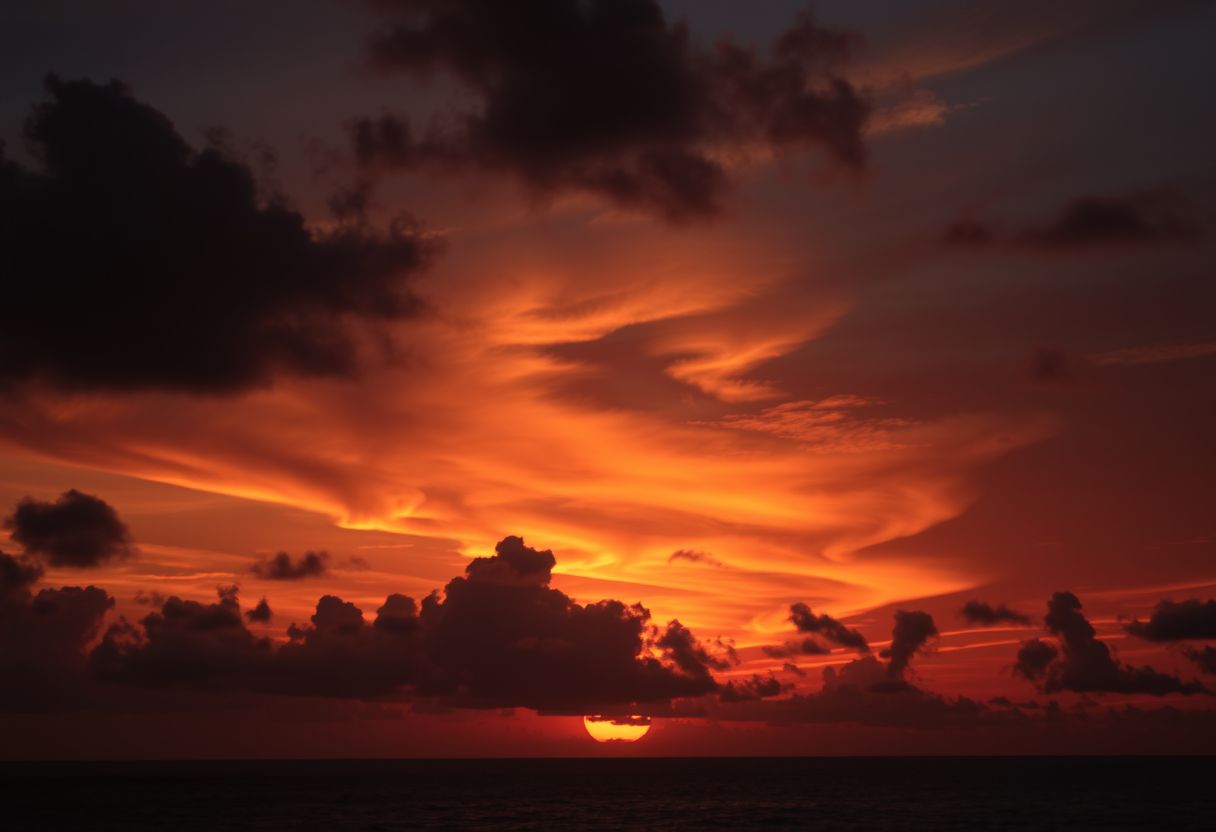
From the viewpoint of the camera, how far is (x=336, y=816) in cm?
18625

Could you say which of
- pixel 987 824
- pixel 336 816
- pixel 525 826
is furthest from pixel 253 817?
pixel 987 824

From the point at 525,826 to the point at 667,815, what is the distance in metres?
35.1

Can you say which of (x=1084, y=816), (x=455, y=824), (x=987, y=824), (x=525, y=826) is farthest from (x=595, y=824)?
(x=1084, y=816)

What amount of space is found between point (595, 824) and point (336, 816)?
162ft

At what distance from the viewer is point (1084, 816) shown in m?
184

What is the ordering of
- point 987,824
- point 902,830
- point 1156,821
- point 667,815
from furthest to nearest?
point 667,815 → point 1156,821 → point 987,824 → point 902,830

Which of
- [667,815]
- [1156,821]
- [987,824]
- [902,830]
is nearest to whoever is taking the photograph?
[902,830]

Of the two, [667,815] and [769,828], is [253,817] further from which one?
[769,828]

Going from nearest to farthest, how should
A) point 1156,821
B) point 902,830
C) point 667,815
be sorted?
point 902,830
point 1156,821
point 667,815

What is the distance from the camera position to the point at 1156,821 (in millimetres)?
175625

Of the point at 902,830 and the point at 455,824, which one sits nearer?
the point at 902,830

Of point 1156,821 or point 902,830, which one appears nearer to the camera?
point 902,830

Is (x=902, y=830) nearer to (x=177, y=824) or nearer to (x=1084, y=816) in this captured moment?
(x=1084, y=816)

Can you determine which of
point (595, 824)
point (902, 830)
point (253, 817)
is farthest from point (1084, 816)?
point (253, 817)
